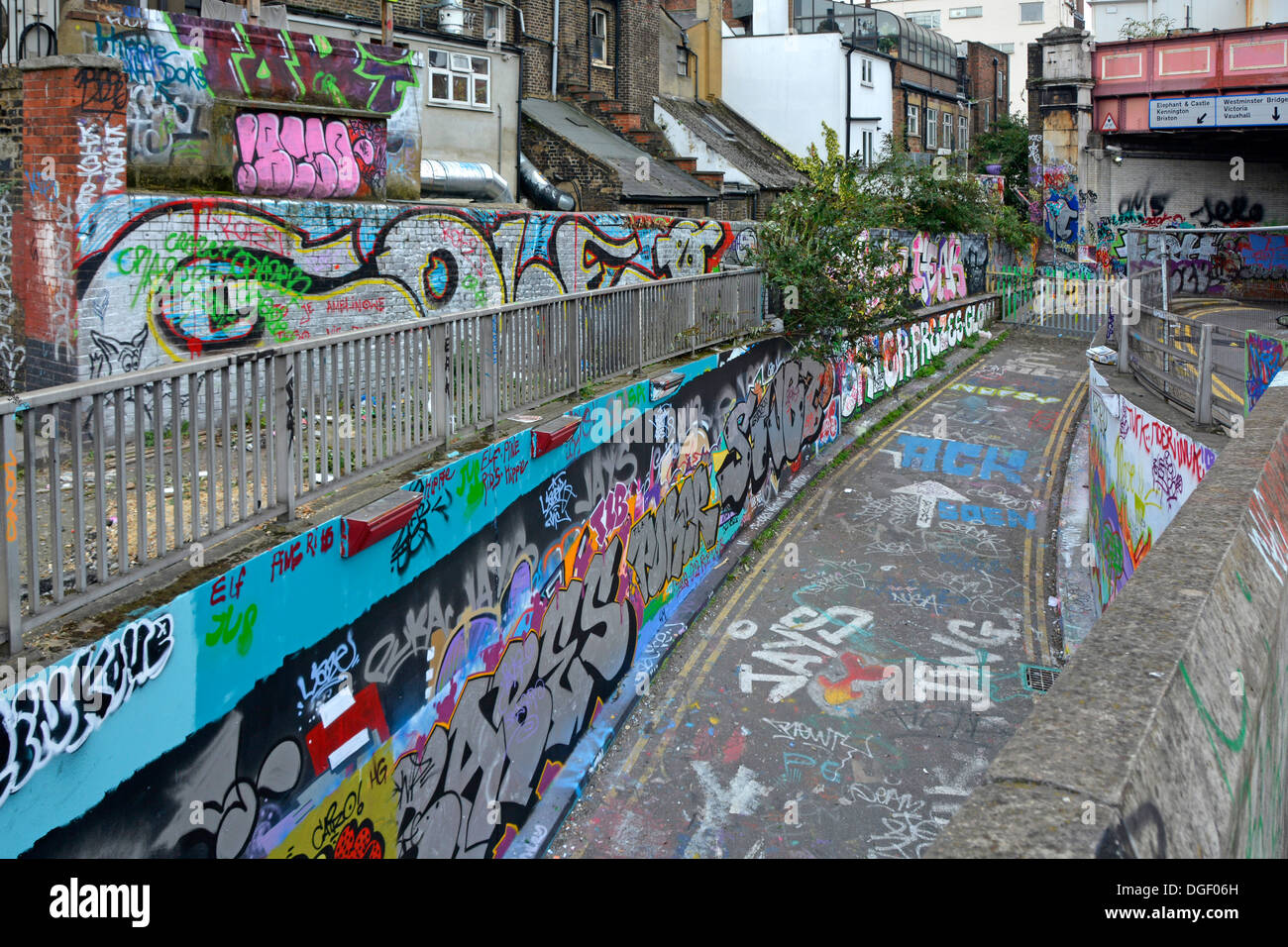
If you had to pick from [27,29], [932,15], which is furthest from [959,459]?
[932,15]

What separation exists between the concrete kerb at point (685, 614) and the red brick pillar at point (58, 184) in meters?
5.36

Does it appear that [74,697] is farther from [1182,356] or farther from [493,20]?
[493,20]

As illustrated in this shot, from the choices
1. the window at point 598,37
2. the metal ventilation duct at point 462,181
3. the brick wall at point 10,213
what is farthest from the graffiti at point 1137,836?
the window at point 598,37

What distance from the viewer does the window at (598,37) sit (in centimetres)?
2955

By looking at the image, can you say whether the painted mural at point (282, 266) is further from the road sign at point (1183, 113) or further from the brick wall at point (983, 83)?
the brick wall at point (983, 83)

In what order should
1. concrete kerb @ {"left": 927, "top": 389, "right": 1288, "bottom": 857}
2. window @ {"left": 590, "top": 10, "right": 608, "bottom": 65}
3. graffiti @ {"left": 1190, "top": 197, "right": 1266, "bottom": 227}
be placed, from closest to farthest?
concrete kerb @ {"left": 927, "top": 389, "right": 1288, "bottom": 857}, window @ {"left": 590, "top": 10, "right": 608, "bottom": 65}, graffiti @ {"left": 1190, "top": 197, "right": 1266, "bottom": 227}

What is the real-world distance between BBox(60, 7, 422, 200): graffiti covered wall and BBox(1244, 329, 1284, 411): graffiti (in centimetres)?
926

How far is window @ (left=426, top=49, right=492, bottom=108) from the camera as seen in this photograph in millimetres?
21672

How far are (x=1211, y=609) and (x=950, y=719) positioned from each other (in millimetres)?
8283

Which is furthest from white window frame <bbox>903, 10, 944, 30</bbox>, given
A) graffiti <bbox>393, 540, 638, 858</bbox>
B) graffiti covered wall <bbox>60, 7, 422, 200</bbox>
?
graffiti <bbox>393, 540, 638, 858</bbox>

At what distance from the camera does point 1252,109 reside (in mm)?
28141

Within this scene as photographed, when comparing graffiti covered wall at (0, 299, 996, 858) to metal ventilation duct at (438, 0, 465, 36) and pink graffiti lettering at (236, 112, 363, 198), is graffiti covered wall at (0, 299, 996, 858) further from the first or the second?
metal ventilation duct at (438, 0, 465, 36)

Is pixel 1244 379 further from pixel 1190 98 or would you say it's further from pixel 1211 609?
pixel 1190 98
